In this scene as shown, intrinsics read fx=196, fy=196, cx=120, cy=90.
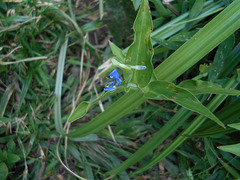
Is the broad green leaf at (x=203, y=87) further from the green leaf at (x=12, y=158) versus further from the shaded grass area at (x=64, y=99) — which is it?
the green leaf at (x=12, y=158)

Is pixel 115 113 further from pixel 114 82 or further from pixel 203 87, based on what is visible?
pixel 203 87

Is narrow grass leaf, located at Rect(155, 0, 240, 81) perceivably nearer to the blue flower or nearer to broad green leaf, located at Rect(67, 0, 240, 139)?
broad green leaf, located at Rect(67, 0, 240, 139)

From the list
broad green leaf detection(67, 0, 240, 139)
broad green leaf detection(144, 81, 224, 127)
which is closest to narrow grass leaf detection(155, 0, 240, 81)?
broad green leaf detection(67, 0, 240, 139)

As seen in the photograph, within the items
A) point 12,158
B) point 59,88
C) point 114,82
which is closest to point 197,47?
point 114,82

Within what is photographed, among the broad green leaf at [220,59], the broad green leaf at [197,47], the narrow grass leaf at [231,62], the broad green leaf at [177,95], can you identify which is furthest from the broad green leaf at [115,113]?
the narrow grass leaf at [231,62]

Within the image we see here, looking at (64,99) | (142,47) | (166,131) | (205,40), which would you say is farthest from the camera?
(64,99)


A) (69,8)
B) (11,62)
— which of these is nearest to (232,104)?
(69,8)
